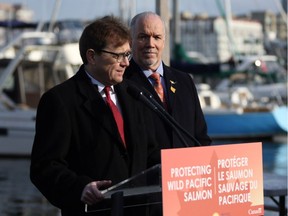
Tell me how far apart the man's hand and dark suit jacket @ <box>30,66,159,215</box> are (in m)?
0.11

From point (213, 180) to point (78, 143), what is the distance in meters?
0.61

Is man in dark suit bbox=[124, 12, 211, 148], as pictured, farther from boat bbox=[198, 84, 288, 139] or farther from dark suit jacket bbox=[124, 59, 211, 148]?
boat bbox=[198, 84, 288, 139]

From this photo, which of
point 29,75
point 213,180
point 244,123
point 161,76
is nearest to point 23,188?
point 29,75

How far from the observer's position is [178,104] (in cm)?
479

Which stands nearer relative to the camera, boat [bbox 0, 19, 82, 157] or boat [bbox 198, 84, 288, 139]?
boat [bbox 0, 19, 82, 157]

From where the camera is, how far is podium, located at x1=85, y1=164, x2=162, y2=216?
3.62m

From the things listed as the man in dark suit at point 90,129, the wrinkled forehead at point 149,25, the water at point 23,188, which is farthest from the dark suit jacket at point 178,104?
the water at point 23,188

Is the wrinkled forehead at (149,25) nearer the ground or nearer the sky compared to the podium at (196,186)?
nearer the sky

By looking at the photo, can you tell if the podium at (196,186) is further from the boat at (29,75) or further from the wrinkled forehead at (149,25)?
the boat at (29,75)

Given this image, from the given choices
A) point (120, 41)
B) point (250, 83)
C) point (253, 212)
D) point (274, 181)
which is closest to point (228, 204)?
point (253, 212)

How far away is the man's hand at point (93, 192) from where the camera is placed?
3.60m

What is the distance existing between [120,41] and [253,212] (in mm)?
956

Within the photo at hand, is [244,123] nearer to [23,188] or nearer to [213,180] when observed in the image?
[23,188]

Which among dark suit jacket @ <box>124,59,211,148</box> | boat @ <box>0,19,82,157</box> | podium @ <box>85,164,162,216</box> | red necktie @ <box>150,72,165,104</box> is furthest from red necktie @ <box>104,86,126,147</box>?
boat @ <box>0,19,82,157</box>
